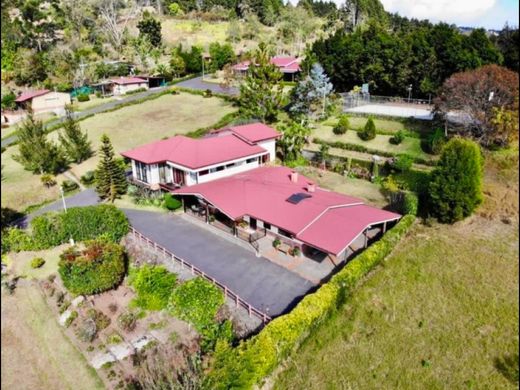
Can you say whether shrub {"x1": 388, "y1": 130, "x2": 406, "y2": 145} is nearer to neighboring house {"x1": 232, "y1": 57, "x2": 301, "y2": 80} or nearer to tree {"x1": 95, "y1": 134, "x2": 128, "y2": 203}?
tree {"x1": 95, "y1": 134, "x2": 128, "y2": 203}

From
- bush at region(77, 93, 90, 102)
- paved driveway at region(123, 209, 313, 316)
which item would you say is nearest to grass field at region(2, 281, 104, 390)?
paved driveway at region(123, 209, 313, 316)

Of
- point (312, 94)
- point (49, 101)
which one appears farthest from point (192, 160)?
point (49, 101)

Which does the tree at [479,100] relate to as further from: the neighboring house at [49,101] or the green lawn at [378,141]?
the neighboring house at [49,101]

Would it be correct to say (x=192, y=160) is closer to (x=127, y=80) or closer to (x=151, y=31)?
(x=127, y=80)

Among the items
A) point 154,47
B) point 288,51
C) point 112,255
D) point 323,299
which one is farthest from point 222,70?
point 323,299

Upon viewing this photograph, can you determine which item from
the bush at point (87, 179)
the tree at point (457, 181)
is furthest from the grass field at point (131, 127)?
the tree at point (457, 181)

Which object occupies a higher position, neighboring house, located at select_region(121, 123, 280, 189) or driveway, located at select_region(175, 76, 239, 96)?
driveway, located at select_region(175, 76, 239, 96)

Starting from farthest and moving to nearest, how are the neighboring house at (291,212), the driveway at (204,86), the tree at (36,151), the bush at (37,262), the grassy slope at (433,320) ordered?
the driveway at (204,86) < the tree at (36,151) < the bush at (37,262) < the neighboring house at (291,212) < the grassy slope at (433,320)
